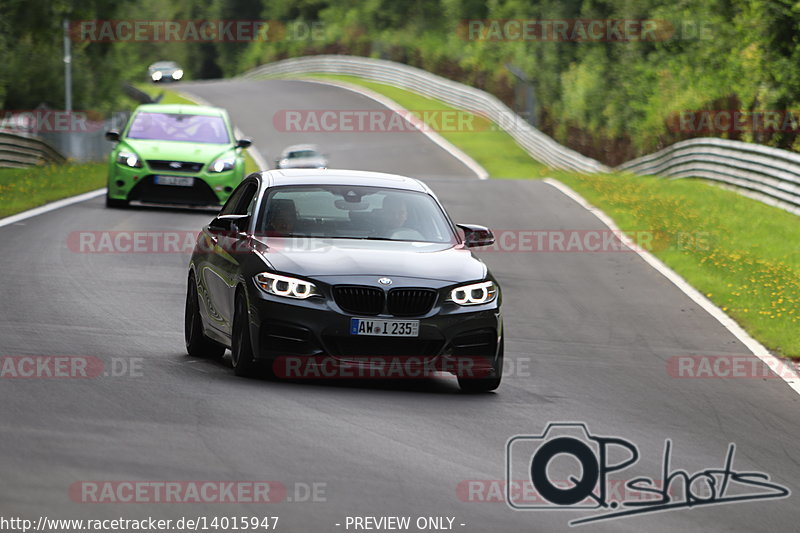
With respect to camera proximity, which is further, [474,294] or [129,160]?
[129,160]

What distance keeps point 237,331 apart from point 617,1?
4950 cm

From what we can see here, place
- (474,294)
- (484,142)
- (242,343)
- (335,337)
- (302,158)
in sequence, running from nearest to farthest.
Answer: (335,337) < (242,343) < (474,294) < (302,158) < (484,142)

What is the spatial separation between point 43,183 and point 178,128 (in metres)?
5.05

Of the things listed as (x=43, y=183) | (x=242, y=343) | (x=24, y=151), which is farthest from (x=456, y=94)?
(x=242, y=343)

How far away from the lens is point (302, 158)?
152 ft

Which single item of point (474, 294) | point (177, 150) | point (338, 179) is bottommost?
point (177, 150)

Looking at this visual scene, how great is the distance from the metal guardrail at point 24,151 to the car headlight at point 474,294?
77.9 feet

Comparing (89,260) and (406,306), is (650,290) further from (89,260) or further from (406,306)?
(406,306)

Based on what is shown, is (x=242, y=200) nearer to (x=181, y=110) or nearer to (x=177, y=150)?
(x=177, y=150)

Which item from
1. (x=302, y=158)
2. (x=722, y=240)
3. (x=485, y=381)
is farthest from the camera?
(x=302, y=158)

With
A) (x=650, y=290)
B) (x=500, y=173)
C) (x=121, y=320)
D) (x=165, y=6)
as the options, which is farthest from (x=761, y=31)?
(x=165, y=6)

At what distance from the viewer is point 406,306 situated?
1000 centimetres

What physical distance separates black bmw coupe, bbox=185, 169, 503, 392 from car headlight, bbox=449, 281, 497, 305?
10 mm

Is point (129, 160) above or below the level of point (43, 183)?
above
